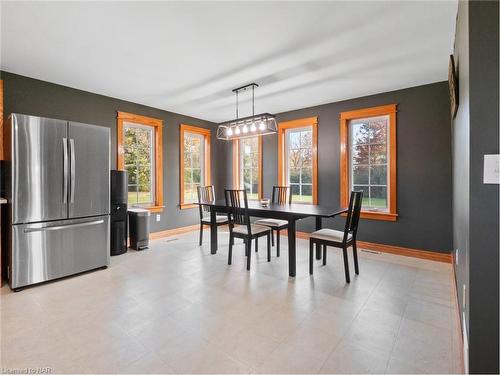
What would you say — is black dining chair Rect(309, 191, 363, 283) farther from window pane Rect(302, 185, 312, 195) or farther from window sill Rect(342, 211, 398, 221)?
window pane Rect(302, 185, 312, 195)

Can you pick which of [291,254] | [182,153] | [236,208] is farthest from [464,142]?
[182,153]

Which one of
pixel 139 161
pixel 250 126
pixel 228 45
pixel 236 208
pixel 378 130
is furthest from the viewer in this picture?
pixel 139 161

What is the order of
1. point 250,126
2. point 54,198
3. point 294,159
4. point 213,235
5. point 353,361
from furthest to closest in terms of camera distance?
point 294,159
point 213,235
point 250,126
point 54,198
point 353,361

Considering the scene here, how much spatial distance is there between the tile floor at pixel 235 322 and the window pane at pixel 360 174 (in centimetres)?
156

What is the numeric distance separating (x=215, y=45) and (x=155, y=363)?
276 centimetres

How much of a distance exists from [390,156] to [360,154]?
484 millimetres

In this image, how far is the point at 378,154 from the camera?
13.5 feet

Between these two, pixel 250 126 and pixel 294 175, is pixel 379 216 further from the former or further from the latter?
pixel 250 126

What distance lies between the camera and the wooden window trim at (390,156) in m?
3.89

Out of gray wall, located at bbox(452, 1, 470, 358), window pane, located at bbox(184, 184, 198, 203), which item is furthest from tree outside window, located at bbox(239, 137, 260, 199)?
gray wall, located at bbox(452, 1, 470, 358)

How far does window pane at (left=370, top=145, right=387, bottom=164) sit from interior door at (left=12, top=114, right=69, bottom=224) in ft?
14.4

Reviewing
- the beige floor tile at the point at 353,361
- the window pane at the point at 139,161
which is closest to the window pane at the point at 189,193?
the window pane at the point at 139,161

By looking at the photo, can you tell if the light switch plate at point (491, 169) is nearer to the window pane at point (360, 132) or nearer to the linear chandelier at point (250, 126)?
the linear chandelier at point (250, 126)

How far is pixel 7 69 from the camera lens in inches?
121
